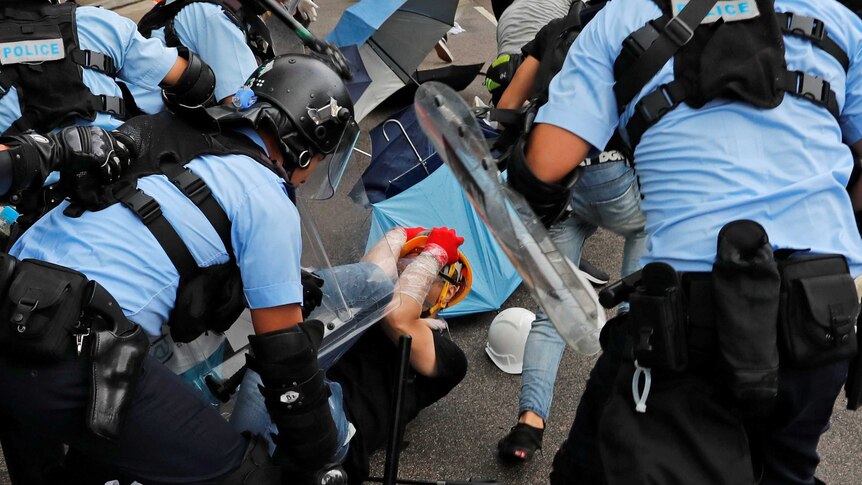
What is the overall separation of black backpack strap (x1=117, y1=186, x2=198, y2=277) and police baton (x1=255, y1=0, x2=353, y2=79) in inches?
31.9

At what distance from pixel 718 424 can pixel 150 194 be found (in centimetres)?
143

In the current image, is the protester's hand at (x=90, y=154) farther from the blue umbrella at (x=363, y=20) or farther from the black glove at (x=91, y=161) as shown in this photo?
the blue umbrella at (x=363, y=20)

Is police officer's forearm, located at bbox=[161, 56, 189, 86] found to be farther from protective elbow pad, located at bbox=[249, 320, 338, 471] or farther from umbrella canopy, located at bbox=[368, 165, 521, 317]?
protective elbow pad, located at bbox=[249, 320, 338, 471]

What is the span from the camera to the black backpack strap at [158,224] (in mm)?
1974

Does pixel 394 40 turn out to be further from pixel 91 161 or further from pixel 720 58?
pixel 720 58

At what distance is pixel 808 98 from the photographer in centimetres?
179

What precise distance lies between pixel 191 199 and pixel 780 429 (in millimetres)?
1475

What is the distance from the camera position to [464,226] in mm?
3768

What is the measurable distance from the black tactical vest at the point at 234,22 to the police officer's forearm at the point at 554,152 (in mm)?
1967

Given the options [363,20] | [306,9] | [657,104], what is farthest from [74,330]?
[306,9]

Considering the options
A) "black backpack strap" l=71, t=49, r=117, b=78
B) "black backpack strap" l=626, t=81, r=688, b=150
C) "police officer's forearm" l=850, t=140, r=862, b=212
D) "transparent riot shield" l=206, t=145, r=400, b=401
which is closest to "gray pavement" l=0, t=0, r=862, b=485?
"transparent riot shield" l=206, t=145, r=400, b=401

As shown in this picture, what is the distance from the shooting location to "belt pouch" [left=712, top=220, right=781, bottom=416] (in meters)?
1.68

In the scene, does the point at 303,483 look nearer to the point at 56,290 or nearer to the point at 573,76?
the point at 56,290

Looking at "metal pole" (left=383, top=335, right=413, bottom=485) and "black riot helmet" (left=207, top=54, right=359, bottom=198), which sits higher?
A: "black riot helmet" (left=207, top=54, right=359, bottom=198)
